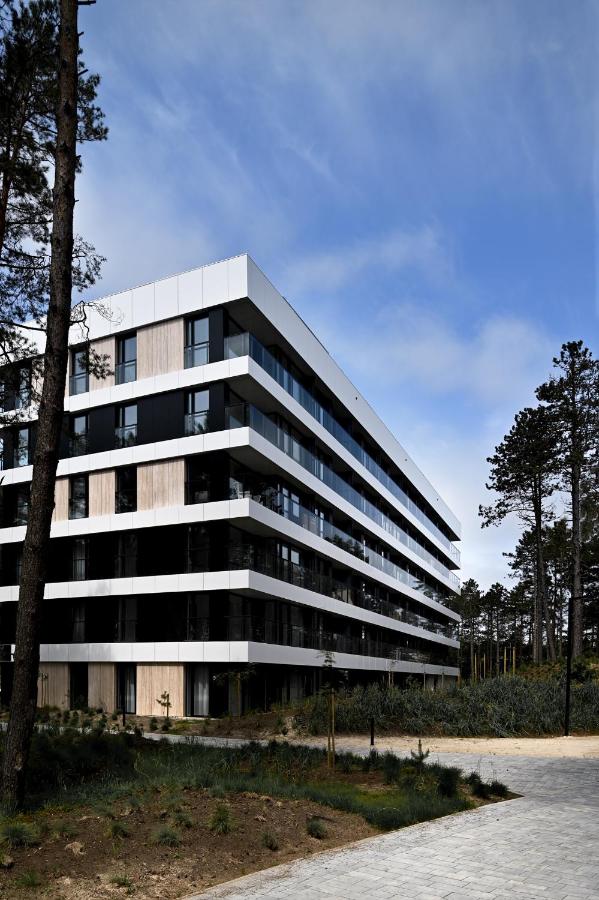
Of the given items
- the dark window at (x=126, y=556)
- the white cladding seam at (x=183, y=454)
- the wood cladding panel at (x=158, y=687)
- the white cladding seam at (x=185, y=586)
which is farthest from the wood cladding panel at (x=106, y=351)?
the wood cladding panel at (x=158, y=687)

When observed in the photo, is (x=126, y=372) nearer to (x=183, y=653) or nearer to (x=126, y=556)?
(x=126, y=556)

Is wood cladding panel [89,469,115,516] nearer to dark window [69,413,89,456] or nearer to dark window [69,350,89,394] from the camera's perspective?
dark window [69,413,89,456]

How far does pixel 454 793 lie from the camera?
11.7 meters

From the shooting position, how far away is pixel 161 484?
29.3 m

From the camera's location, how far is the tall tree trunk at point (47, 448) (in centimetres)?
1038

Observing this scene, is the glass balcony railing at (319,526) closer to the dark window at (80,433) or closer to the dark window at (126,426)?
the dark window at (126,426)

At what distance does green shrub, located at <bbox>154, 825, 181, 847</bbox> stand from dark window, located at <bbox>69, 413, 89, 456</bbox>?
24.3m

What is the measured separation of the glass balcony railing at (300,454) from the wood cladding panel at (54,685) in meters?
11.5

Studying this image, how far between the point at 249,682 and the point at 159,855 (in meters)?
22.0

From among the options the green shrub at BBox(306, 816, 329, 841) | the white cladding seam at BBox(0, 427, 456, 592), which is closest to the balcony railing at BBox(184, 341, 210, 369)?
the white cladding seam at BBox(0, 427, 456, 592)

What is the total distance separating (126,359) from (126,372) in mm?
554

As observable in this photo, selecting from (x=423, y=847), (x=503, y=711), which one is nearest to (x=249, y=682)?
(x=503, y=711)

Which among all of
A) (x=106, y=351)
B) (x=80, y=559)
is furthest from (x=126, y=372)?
(x=80, y=559)

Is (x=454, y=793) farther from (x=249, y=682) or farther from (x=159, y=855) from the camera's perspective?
(x=249, y=682)
